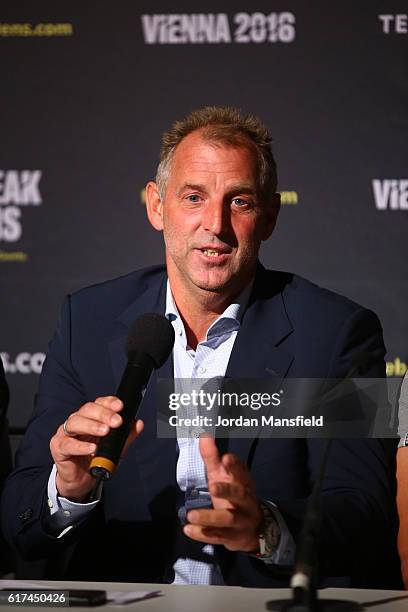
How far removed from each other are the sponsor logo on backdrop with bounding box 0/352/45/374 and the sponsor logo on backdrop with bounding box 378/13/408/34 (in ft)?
5.04

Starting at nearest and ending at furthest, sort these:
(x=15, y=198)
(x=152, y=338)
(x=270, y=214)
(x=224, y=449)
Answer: (x=152, y=338), (x=224, y=449), (x=270, y=214), (x=15, y=198)

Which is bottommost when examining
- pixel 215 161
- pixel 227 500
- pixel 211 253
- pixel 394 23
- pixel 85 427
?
pixel 227 500

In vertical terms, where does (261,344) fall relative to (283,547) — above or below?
above

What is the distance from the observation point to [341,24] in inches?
116

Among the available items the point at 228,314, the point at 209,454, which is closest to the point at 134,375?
the point at 209,454

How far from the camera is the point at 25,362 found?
9.77ft

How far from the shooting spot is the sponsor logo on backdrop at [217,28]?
295cm

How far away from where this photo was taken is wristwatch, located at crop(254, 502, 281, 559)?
58.2 inches

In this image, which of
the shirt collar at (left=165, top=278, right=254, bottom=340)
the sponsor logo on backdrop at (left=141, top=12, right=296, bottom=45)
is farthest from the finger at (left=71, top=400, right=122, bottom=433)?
the sponsor logo on backdrop at (left=141, top=12, right=296, bottom=45)

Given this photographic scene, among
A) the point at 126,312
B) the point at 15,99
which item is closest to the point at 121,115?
the point at 15,99

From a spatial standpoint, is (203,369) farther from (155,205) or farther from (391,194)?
(391,194)

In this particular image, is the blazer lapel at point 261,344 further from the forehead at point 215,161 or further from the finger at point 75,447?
the finger at point 75,447

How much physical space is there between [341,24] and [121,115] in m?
0.77

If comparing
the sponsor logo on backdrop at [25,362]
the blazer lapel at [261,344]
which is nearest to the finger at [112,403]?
the blazer lapel at [261,344]
